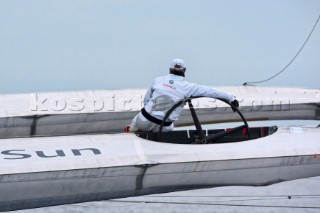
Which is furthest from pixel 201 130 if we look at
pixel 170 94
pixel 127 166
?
pixel 127 166

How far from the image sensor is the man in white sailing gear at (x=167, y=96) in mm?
6227

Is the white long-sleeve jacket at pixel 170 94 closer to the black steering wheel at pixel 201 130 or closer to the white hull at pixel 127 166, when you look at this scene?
the black steering wheel at pixel 201 130

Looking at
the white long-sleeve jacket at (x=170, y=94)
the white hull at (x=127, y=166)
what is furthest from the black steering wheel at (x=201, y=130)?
the white hull at (x=127, y=166)

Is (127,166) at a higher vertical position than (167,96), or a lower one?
lower

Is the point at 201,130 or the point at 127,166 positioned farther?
the point at 201,130

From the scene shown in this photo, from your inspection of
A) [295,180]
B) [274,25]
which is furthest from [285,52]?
[295,180]

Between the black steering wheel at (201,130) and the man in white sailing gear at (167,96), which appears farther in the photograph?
the man in white sailing gear at (167,96)

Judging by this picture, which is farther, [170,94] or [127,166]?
[170,94]

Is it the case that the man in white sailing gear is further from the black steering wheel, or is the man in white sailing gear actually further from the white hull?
the white hull

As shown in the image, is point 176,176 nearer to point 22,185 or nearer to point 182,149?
point 182,149

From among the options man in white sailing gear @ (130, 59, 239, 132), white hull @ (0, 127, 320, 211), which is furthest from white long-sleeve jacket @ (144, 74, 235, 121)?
white hull @ (0, 127, 320, 211)

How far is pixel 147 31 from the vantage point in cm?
898

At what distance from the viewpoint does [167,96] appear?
6234mm

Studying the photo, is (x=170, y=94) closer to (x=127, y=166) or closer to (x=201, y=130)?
(x=201, y=130)
